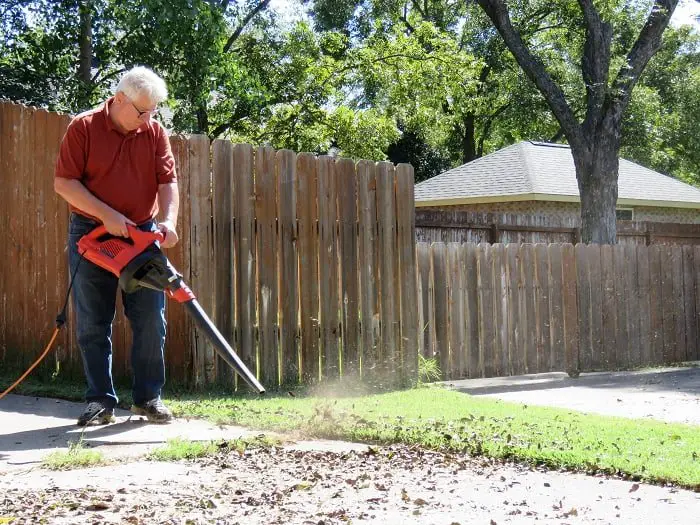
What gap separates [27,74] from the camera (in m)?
16.1

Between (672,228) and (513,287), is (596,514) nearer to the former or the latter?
(513,287)

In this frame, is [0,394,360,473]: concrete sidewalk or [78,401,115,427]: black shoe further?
[78,401,115,427]: black shoe

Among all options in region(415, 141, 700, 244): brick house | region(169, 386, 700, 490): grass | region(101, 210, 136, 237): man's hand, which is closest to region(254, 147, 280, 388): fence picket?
region(169, 386, 700, 490): grass

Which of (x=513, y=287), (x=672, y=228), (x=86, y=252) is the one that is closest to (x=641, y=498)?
(x=86, y=252)

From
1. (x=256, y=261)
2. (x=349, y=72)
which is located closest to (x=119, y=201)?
(x=256, y=261)

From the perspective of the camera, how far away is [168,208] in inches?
229

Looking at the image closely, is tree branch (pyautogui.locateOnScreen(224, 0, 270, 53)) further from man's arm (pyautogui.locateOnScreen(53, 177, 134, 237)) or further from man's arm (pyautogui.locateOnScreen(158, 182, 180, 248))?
man's arm (pyautogui.locateOnScreen(53, 177, 134, 237))

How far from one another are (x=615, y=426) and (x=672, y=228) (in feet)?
46.8

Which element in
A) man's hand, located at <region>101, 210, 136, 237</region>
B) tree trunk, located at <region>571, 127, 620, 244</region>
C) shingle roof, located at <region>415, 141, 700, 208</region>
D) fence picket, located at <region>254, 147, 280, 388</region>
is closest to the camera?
man's hand, located at <region>101, 210, 136, 237</region>

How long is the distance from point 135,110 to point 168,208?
64 centimetres

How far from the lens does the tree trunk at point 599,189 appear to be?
1595 centimetres

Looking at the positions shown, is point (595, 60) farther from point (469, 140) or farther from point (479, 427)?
point (469, 140)

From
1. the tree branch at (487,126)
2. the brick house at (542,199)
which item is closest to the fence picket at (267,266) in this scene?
the brick house at (542,199)

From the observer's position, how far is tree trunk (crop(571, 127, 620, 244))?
52.3 feet
